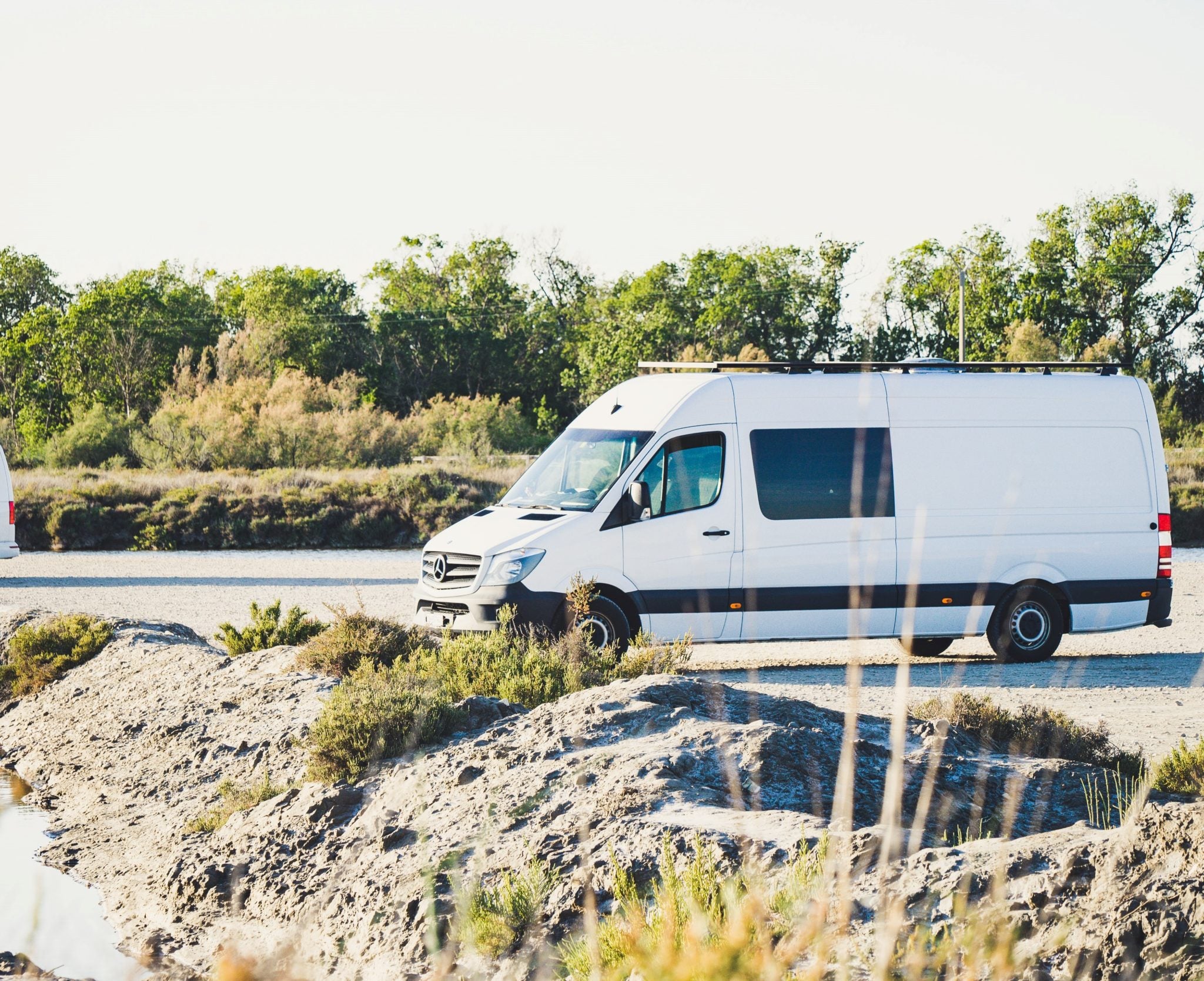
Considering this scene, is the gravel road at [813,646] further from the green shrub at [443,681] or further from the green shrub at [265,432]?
the green shrub at [265,432]

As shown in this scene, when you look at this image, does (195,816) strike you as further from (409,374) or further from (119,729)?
(409,374)

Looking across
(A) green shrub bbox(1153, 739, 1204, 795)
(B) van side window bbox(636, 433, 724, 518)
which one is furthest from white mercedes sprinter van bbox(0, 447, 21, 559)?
(A) green shrub bbox(1153, 739, 1204, 795)

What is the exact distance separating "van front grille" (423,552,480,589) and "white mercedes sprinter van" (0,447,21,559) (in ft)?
30.8

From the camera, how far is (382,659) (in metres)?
9.59

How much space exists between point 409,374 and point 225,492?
3905cm

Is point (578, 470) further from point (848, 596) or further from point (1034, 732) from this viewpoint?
point (1034, 732)

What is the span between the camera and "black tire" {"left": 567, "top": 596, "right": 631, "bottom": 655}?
412 inches

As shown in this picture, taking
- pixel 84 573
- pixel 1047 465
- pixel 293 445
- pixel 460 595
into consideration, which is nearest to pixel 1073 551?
pixel 1047 465

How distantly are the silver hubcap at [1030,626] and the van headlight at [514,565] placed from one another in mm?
4362

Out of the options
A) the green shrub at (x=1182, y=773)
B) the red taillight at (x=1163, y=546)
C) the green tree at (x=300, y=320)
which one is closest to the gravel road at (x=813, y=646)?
the red taillight at (x=1163, y=546)

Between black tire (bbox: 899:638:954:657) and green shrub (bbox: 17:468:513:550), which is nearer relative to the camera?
black tire (bbox: 899:638:954:657)

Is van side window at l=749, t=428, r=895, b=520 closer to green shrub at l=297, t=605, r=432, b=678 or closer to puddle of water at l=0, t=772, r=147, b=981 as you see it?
green shrub at l=297, t=605, r=432, b=678

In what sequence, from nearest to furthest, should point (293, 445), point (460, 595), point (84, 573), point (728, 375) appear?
point (460, 595), point (728, 375), point (84, 573), point (293, 445)

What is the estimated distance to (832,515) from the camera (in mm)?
11289
